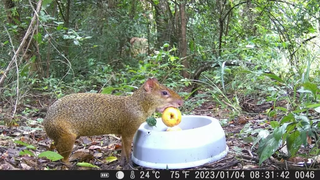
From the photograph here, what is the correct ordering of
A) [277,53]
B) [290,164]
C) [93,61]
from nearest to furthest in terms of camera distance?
[290,164] < [277,53] < [93,61]

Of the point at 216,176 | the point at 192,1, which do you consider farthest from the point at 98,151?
the point at 192,1

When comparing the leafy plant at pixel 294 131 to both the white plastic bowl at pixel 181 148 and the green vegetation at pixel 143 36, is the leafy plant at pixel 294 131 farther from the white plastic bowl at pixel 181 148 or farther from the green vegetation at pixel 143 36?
the green vegetation at pixel 143 36

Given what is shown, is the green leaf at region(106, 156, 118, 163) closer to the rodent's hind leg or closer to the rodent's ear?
the rodent's hind leg

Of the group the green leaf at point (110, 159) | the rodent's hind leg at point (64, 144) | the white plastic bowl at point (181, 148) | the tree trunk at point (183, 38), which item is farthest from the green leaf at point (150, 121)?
the tree trunk at point (183, 38)

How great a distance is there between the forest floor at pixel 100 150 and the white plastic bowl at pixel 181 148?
0.11 meters

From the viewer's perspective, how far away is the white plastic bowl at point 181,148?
10.6 feet

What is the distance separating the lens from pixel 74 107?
3623 mm

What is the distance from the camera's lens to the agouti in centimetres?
350

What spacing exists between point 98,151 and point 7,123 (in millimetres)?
1547

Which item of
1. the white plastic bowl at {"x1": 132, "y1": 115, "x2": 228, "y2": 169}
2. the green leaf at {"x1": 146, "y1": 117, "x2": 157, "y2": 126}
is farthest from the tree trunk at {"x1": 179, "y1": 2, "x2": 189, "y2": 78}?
the white plastic bowl at {"x1": 132, "y1": 115, "x2": 228, "y2": 169}

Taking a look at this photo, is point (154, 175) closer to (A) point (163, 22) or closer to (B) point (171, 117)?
(B) point (171, 117)

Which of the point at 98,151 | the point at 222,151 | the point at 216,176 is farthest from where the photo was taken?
the point at 98,151

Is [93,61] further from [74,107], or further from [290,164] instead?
[290,164]

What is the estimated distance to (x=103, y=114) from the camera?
3701 mm
